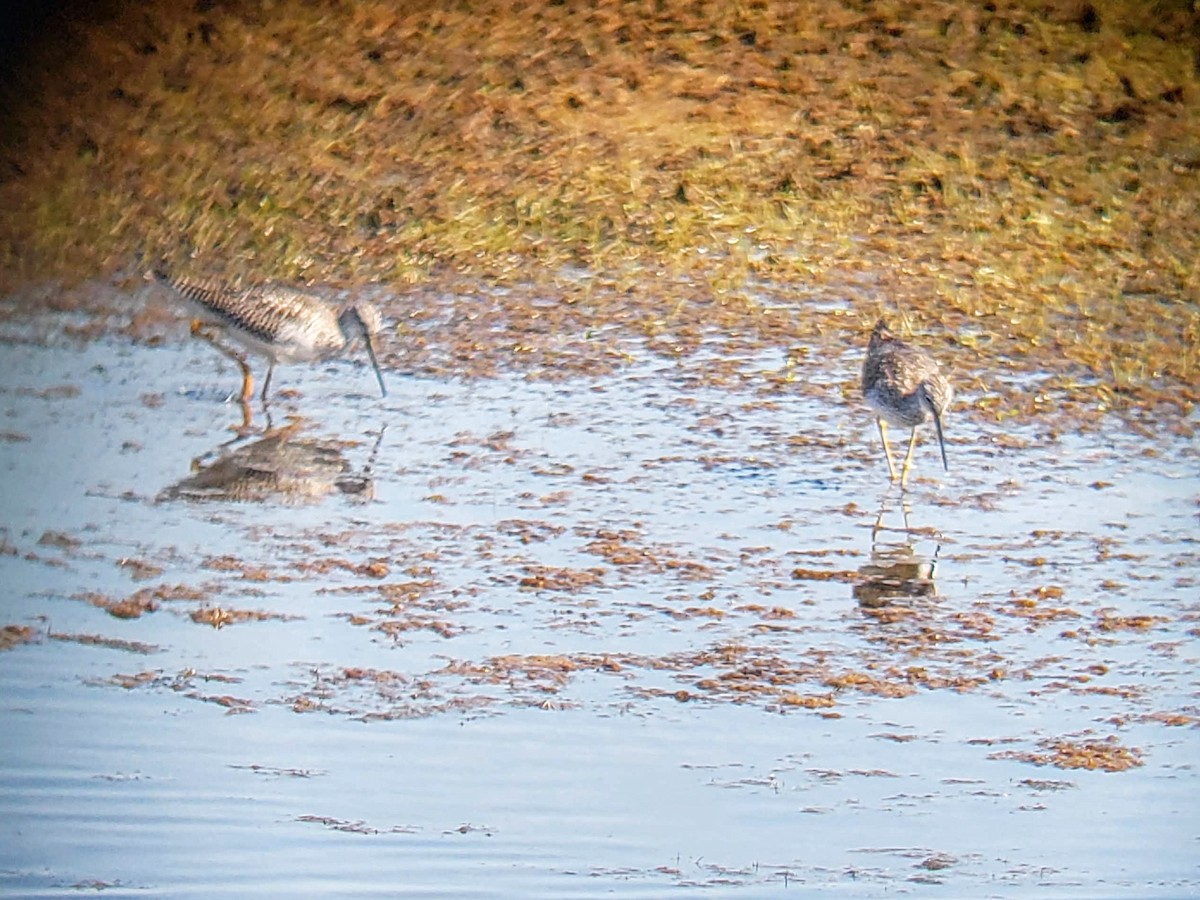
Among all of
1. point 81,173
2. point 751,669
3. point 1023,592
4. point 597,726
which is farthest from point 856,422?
point 81,173

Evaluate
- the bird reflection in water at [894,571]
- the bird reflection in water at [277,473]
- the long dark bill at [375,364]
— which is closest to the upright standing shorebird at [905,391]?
the bird reflection in water at [894,571]

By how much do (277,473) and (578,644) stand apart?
2.62 metres

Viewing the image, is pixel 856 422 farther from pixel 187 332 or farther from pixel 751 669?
pixel 187 332

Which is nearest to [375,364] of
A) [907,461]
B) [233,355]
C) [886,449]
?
[233,355]

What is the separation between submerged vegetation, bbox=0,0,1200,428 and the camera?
12406mm

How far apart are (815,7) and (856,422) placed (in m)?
6.19

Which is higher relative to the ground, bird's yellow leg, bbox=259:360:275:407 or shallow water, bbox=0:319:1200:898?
bird's yellow leg, bbox=259:360:275:407

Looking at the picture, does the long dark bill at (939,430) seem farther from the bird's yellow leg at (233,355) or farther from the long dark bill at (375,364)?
the bird's yellow leg at (233,355)

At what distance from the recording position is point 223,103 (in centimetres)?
1459

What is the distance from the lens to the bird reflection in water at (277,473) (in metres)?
9.57

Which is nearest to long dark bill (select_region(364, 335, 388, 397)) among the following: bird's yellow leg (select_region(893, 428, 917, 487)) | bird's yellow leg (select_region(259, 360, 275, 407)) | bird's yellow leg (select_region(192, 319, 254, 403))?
bird's yellow leg (select_region(259, 360, 275, 407))

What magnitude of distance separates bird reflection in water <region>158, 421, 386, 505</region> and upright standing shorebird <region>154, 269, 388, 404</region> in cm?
79

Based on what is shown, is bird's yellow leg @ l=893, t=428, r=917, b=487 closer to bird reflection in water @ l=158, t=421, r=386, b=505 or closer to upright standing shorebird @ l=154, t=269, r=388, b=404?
bird reflection in water @ l=158, t=421, r=386, b=505

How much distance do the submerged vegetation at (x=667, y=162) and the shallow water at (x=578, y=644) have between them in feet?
4.68
